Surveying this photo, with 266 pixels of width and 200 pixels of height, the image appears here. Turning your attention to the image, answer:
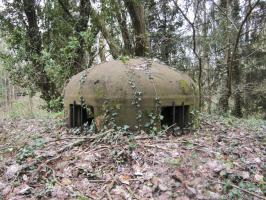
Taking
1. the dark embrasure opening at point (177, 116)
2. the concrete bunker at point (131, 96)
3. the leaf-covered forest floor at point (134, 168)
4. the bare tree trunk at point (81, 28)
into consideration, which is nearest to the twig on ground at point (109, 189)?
the leaf-covered forest floor at point (134, 168)

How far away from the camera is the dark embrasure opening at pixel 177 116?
774 centimetres

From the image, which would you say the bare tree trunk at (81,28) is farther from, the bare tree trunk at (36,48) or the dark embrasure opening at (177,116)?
the dark embrasure opening at (177,116)

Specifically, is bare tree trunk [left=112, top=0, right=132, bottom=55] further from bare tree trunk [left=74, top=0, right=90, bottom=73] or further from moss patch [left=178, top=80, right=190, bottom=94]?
moss patch [left=178, top=80, right=190, bottom=94]

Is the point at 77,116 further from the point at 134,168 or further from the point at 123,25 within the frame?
the point at 123,25

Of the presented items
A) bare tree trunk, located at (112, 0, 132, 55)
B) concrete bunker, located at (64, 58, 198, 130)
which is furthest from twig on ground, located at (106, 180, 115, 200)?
bare tree trunk, located at (112, 0, 132, 55)

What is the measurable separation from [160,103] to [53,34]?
9.14 meters

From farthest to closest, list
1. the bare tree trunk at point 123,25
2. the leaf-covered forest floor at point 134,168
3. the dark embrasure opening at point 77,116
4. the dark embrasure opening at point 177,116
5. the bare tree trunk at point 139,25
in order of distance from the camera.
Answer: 1. the bare tree trunk at point 123,25
2. the bare tree trunk at point 139,25
3. the dark embrasure opening at point 77,116
4. the dark embrasure opening at point 177,116
5. the leaf-covered forest floor at point 134,168

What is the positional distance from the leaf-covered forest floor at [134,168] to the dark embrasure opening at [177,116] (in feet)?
2.87

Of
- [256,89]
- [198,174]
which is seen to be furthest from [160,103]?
[256,89]

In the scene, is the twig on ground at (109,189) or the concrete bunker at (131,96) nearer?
the twig on ground at (109,189)

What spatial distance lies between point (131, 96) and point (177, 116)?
1.54 meters

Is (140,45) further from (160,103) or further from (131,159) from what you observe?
(131,159)

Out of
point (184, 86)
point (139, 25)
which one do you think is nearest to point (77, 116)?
point (184, 86)

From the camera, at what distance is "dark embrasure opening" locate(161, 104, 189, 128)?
7.74 meters
